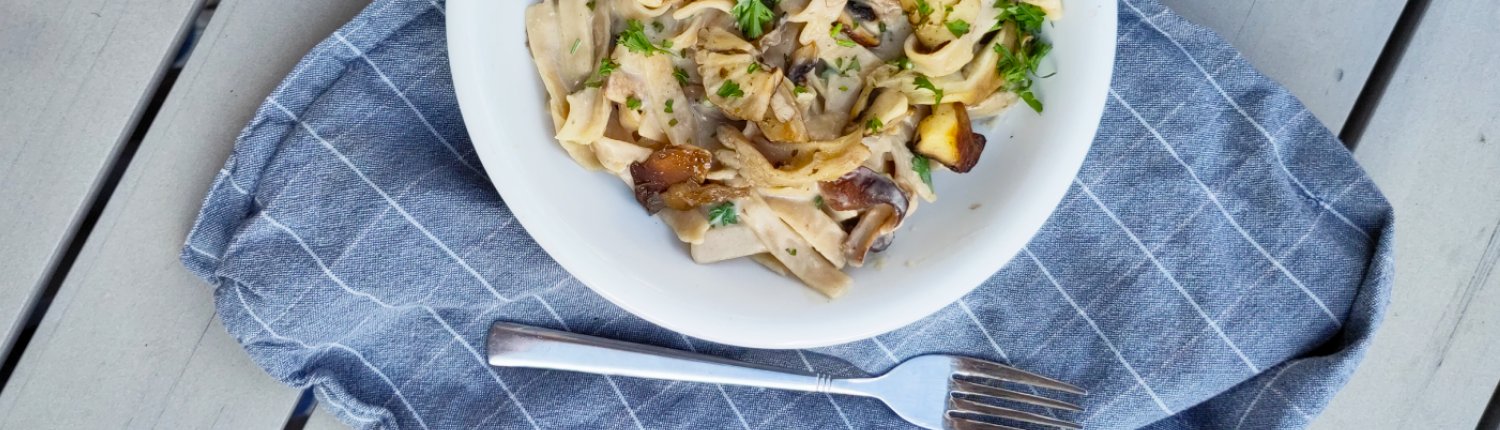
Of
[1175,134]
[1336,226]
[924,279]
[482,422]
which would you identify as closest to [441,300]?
[482,422]

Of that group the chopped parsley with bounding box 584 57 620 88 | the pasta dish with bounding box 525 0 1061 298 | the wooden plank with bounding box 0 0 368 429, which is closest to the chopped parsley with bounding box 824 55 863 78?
the pasta dish with bounding box 525 0 1061 298

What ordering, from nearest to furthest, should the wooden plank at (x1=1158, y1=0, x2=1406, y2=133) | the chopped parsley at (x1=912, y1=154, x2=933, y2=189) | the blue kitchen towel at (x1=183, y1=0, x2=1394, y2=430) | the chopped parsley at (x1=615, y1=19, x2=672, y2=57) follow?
1. the chopped parsley at (x1=615, y1=19, x2=672, y2=57)
2. the chopped parsley at (x1=912, y1=154, x2=933, y2=189)
3. the blue kitchen towel at (x1=183, y1=0, x2=1394, y2=430)
4. the wooden plank at (x1=1158, y1=0, x2=1406, y2=133)

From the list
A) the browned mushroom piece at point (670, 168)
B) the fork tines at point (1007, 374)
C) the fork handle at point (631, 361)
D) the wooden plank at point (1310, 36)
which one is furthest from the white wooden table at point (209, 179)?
the browned mushroom piece at point (670, 168)

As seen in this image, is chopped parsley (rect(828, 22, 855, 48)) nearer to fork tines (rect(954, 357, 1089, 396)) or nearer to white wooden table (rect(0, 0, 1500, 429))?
fork tines (rect(954, 357, 1089, 396))

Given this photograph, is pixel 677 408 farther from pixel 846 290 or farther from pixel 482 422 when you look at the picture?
pixel 846 290

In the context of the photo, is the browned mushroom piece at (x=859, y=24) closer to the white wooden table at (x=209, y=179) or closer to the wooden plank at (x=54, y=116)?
the white wooden table at (x=209, y=179)

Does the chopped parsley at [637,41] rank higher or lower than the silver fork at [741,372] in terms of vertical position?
higher
